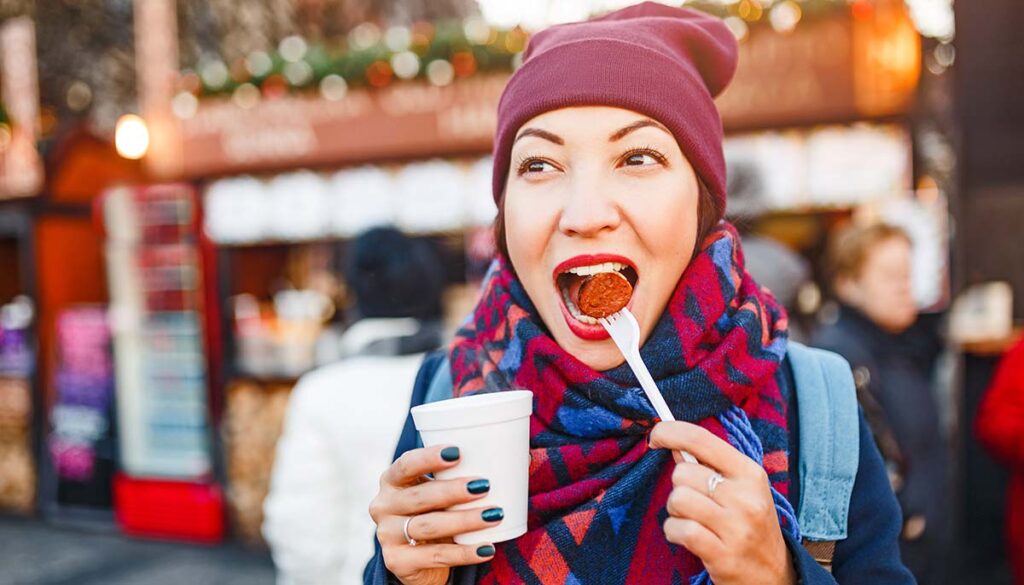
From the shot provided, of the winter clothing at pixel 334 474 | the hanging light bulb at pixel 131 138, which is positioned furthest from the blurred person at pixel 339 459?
the hanging light bulb at pixel 131 138

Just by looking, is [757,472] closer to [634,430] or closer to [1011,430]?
[634,430]

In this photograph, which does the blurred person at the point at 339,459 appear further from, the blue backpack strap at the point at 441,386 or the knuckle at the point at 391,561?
the knuckle at the point at 391,561

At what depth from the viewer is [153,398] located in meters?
6.24

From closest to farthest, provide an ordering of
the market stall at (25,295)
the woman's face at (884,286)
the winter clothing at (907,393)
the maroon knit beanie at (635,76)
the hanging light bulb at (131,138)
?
the maroon knit beanie at (635,76)
the winter clothing at (907,393)
the woman's face at (884,286)
the market stall at (25,295)
the hanging light bulb at (131,138)

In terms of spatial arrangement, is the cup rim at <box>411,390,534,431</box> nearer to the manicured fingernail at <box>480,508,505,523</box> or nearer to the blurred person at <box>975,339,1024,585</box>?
the manicured fingernail at <box>480,508,505,523</box>

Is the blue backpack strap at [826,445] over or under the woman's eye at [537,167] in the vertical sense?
under

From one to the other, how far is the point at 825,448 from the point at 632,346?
12.9 inches

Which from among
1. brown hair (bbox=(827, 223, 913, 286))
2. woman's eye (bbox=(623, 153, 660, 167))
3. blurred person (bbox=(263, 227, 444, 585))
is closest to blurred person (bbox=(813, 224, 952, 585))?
brown hair (bbox=(827, 223, 913, 286))

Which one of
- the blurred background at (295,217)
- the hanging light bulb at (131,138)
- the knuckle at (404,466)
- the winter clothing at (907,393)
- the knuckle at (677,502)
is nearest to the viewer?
the knuckle at (677,502)

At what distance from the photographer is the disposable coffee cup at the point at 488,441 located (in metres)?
1.01

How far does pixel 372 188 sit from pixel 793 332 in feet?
12.0

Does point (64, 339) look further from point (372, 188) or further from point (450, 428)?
point (450, 428)

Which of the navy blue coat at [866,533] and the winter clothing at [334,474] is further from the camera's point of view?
the winter clothing at [334,474]

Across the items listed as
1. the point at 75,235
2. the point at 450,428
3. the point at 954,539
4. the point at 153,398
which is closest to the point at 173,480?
the point at 153,398
